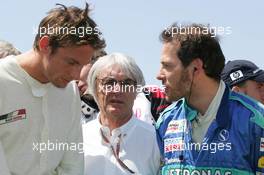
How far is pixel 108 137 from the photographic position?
4375 mm

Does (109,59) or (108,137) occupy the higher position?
(109,59)

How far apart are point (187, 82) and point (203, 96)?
0.15 m

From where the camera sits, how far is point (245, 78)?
5.82m

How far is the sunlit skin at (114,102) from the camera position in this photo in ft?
14.2

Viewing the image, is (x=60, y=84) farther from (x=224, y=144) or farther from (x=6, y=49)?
(x=6, y=49)

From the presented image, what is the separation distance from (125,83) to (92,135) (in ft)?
1.47

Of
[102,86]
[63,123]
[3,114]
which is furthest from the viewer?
[102,86]

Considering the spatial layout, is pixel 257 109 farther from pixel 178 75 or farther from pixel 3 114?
pixel 3 114

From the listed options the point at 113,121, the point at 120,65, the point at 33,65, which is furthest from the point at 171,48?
the point at 33,65

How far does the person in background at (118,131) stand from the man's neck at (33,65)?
56 centimetres

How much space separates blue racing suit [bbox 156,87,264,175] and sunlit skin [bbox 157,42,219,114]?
88mm

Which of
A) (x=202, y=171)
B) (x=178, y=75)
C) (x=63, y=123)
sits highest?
(x=178, y=75)

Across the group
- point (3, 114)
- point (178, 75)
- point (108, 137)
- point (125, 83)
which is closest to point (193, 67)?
point (178, 75)

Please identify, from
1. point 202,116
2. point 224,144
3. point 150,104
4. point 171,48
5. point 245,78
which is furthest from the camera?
point 245,78
